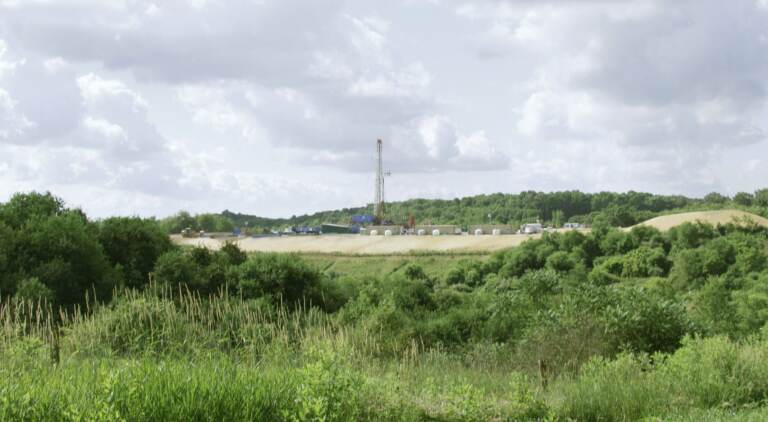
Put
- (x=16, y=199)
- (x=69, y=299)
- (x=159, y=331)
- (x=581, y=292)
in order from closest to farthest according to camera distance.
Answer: (x=159, y=331) → (x=581, y=292) → (x=69, y=299) → (x=16, y=199)

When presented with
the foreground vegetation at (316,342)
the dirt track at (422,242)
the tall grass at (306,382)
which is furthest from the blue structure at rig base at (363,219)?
the tall grass at (306,382)

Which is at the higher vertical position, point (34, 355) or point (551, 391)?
point (34, 355)

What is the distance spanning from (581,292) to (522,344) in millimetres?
1683

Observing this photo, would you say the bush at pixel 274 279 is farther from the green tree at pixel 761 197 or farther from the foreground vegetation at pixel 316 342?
the green tree at pixel 761 197

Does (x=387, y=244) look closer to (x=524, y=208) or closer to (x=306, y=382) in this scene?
(x=524, y=208)

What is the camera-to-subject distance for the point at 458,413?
758 cm

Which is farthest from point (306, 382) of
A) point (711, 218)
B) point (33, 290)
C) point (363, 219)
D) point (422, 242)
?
point (363, 219)

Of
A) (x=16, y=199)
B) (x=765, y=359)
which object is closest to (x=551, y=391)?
A: (x=765, y=359)

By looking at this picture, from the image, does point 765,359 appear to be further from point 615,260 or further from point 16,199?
point 615,260

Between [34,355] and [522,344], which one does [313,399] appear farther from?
[522,344]

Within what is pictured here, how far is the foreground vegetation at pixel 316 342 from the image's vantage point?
6934mm

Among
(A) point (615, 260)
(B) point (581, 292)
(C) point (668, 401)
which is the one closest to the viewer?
(C) point (668, 401)

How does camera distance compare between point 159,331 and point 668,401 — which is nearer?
point 668,401

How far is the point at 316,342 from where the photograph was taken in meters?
10.4
